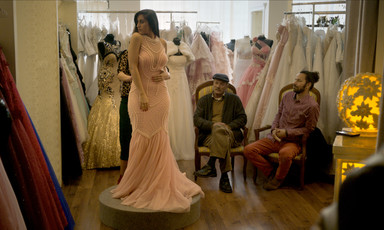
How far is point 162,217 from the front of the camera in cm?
290

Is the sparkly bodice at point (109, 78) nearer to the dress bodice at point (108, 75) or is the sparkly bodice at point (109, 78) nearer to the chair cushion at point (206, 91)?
the dress bodice at point (108, 75)

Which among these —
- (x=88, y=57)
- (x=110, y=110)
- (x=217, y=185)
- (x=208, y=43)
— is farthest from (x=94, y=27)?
(x=217, y=185)

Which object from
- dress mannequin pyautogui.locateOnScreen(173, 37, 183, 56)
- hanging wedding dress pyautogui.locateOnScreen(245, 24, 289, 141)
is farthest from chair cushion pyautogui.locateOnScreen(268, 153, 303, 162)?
dress mannequin pyautogui.locateOnScreen(173, 37, 183, 56)

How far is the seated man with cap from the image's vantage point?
3.98 metres

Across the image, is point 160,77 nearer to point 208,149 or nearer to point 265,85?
point 208,149

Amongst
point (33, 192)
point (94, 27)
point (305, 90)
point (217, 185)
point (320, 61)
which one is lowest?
point (217, 185)

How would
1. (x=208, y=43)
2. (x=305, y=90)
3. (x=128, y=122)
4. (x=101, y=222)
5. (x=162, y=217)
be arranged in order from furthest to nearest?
(x=208, y=43) → (x=305, y=90) → (x=128, y=122) → (x=101, y=222) → (x=162, y=217)

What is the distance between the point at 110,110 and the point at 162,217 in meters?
2.02

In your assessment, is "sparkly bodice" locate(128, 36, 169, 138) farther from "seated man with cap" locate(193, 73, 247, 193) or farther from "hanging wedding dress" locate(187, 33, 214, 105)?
"hanging wedding dress" locate(187, 33, 214, 105)

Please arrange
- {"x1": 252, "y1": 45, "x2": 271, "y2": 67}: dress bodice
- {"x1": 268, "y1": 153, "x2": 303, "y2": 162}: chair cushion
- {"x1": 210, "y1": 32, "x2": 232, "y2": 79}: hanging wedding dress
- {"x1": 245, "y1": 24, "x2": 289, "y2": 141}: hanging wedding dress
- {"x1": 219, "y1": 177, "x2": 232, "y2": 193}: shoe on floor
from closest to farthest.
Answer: {"x1": 219, "y1": 177, "x2": 232, "y2": 193}: shoe on floor < {"x1": 268, "y1": 153, "x2": 303, "y2": 162}: chair cushion < {"x1": 245, "y1": 24, "x2": 289, "y2": 141}: hanging wedding dress < {"x1": 252, "y1": 45, "x2": 271, "y2": 67}: dress bodice < {"x1": 210, "y1": 32, "x2": 232, "y2": 79}: hanging wedding dress

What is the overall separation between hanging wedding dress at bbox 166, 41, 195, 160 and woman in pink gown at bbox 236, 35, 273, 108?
2.33 feet

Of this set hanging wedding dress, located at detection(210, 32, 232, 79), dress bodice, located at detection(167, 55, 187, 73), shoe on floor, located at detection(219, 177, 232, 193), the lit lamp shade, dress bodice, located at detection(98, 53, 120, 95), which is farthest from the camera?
hanging wedding dress, located at detection(210, 32, 232, 79)

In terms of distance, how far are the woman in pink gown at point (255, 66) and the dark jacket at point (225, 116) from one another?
0.87 metres

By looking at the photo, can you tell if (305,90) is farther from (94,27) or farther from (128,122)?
(94,27)
